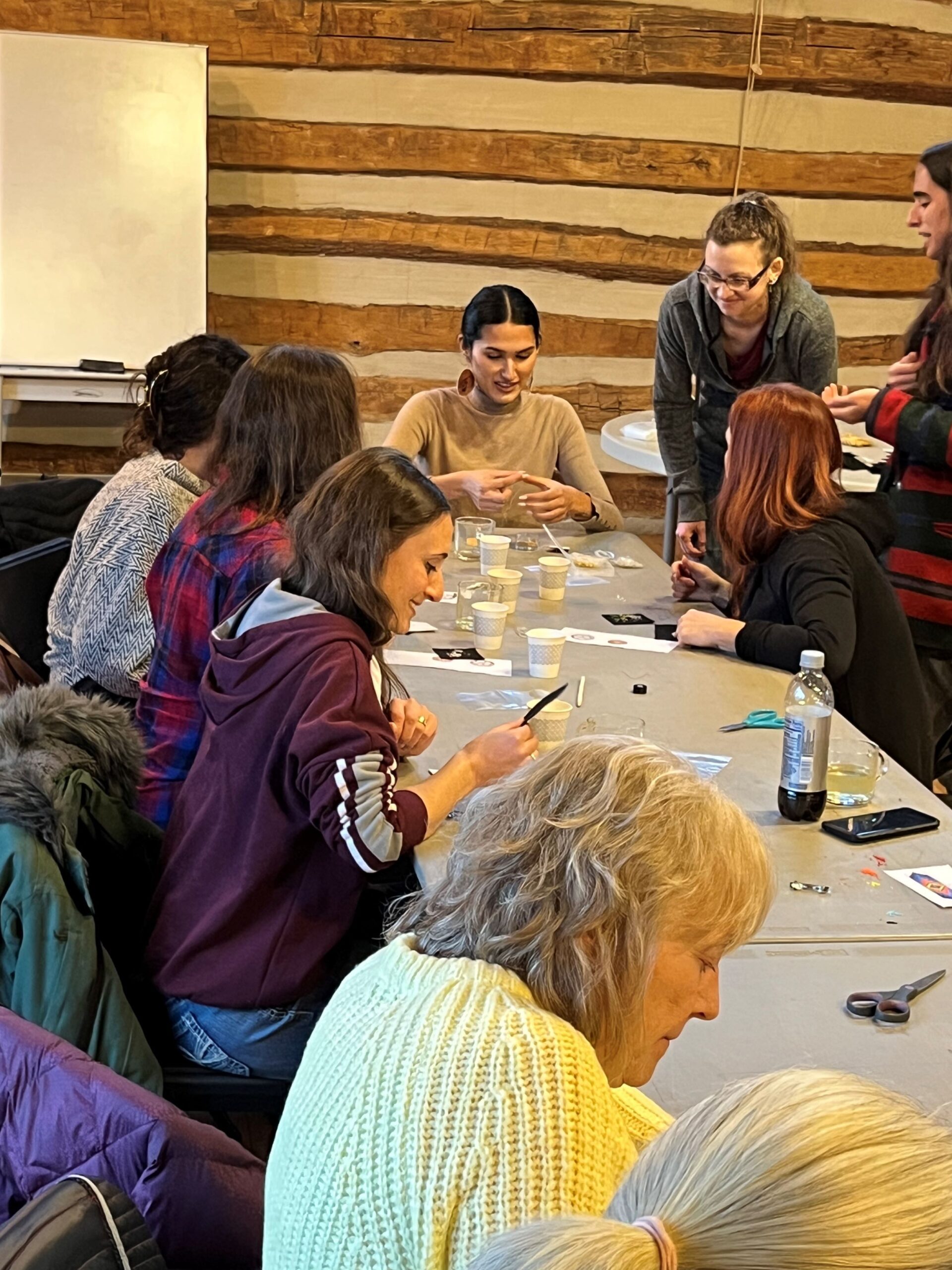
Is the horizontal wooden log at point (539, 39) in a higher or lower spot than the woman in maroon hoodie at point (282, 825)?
higher

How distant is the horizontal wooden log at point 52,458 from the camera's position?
564 centimetres

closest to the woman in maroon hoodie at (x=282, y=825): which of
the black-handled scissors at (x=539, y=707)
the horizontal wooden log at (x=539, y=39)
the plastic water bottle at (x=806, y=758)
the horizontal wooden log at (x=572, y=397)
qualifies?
the black-handled scissors at (x=539, y=707)

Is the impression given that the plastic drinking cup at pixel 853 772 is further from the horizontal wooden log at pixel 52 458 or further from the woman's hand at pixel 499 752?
the horizontal wooden log at pixel 52 458

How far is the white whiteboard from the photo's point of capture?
5.05 m

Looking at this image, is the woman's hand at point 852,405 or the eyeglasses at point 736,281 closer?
the woman's hand at point 852,405

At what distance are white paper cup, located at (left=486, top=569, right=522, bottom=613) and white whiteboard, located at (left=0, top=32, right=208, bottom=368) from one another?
250 centimetres

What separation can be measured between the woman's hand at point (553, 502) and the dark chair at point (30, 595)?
1.23 m

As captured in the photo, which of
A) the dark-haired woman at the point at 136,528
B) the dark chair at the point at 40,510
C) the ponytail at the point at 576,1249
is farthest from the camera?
the dark chair at the point at 40,510

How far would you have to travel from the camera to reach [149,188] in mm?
5156

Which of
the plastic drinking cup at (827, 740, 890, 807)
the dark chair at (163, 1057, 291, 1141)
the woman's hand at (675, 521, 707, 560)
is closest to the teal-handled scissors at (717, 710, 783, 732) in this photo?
the plastic drinking cup at (827, 740, 890, 807)

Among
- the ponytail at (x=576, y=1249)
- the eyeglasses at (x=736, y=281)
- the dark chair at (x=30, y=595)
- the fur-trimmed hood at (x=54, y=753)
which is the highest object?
the eyeglasses at (x=736, y=281)

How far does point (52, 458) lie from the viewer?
5660 millimetres

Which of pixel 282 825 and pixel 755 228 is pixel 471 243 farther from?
pixel 282 825

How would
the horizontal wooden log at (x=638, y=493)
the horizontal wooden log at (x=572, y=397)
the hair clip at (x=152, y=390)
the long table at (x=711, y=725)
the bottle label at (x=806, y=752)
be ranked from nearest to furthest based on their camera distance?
the long table at (x=711, y=725) → the bottle label at (x=806, y=752) → the hair clip at (x=152, y=390) → the horizontal wooden log at (x=572, y=397) → the horizontal wooden log at (x=638, y=493)
